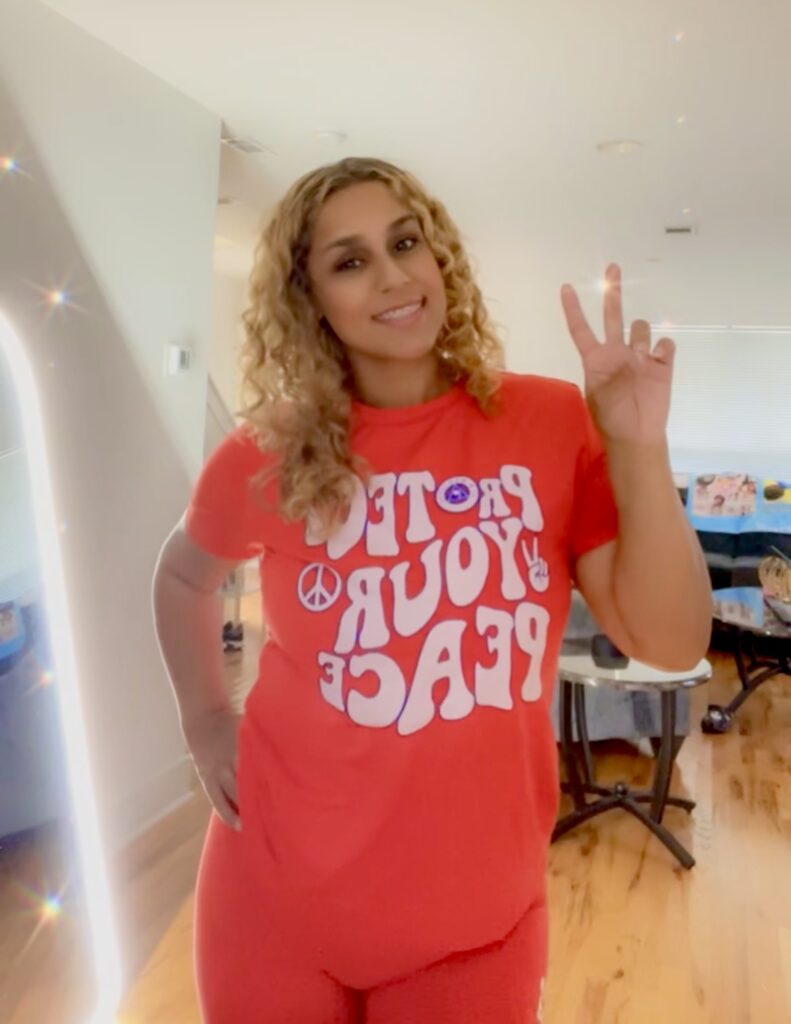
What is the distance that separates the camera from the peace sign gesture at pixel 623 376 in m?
0.70

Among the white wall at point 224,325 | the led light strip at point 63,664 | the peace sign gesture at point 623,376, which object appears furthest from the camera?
the white wall at point 224,325

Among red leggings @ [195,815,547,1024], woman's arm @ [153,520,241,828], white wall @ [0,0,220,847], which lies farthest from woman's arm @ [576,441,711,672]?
white wall @ [0,0,220,847]

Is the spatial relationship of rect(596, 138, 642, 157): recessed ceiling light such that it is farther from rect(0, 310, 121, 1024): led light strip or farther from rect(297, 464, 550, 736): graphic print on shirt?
rect(297, 464, 550, 736): graphic print on shirt

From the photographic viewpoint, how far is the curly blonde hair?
79 cm

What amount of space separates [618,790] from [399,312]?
6.69 feet

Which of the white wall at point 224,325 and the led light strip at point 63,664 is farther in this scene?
the white wall at point 224,325

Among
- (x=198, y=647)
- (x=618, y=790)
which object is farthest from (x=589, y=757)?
(x=198, y=647)

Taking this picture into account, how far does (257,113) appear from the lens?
8.06 feet

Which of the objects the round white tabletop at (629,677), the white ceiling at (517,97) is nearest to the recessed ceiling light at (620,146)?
the white ceiling at (517,97)

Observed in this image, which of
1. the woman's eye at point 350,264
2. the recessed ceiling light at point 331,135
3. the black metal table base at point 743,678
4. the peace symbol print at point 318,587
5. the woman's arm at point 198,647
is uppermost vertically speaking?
the recessed ceiling light at point 331,135

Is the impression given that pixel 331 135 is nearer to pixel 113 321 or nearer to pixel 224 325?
pixel 113 321

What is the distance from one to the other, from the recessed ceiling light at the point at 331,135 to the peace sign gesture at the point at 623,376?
211cm

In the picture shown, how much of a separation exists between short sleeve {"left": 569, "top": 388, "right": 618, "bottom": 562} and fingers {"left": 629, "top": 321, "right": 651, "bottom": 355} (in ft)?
0.22

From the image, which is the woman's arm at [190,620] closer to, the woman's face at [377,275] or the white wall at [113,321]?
the woman's face at [377,275]
